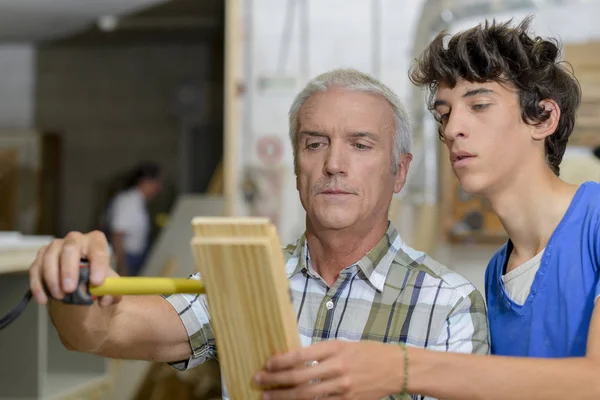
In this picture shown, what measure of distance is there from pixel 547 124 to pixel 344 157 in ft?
1.09

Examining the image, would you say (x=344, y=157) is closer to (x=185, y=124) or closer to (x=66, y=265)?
(x=66, y=265)

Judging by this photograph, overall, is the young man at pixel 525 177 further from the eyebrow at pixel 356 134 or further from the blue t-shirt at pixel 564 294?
the eyebrow at pixel 356 134

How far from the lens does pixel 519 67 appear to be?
1.23 m

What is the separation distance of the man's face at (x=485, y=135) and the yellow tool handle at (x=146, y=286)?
495mm

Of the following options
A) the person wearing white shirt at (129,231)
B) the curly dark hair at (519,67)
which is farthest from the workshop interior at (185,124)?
the curly dark hair at (519,67)

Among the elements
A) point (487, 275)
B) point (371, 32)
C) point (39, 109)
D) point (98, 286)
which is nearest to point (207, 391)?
point (371, 32)

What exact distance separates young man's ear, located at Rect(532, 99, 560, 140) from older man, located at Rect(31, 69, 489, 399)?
234 mm

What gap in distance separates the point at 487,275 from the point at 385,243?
7.7 inches

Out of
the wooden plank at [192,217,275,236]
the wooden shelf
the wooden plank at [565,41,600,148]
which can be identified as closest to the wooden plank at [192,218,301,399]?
the wooden plank at [192,217,275,236]

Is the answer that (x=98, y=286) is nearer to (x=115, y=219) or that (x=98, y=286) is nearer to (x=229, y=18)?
(x=229, y=18)

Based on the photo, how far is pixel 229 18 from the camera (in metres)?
4.68

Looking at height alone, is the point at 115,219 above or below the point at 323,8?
below

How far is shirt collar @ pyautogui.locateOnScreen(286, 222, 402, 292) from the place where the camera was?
130cm

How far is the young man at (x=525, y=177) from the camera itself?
1183 millimetres
